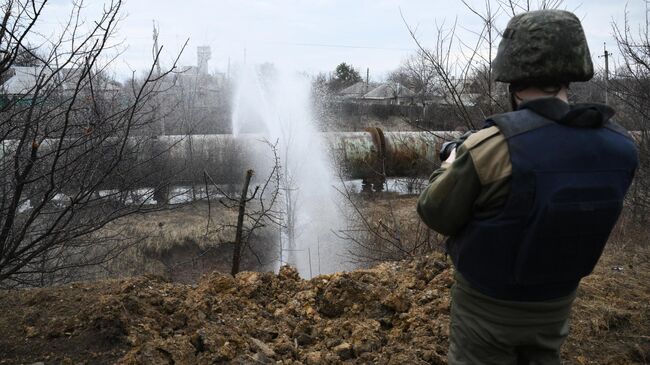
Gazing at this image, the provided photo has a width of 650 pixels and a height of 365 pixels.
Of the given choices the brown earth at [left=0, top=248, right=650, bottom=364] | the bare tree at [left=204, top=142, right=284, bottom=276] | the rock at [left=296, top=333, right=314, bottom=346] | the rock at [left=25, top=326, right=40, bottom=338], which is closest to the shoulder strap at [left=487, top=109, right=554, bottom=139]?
the brown earth at [left=0, top=248, right=650, bottom=364]

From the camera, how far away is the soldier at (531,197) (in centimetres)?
159

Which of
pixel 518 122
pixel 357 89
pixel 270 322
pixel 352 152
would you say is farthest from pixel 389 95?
pixel 518 122

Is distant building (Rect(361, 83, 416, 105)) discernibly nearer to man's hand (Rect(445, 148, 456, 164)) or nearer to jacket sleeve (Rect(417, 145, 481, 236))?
man's hand (Rect(445, 148, 456, 164))

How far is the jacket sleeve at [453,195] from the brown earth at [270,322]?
57.2 inches

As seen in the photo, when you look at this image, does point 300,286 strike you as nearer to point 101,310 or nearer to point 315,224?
point 101,310

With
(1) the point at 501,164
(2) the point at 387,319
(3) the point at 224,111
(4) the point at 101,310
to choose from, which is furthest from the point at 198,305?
(3) the point at 224,111

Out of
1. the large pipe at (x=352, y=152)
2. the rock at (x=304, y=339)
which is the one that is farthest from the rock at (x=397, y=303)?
the large pipe at (x=352, y=152)

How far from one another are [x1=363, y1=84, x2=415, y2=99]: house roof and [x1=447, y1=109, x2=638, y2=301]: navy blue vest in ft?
150

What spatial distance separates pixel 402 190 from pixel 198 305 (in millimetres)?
13586

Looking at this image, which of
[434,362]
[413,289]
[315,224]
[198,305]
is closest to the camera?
[434,362]

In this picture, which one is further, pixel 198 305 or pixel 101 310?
pixel 198 305

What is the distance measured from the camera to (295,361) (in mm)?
2977

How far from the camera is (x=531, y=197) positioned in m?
1.58

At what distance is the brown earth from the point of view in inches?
118
